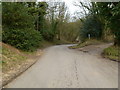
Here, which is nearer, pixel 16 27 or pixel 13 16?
pixel 13 16

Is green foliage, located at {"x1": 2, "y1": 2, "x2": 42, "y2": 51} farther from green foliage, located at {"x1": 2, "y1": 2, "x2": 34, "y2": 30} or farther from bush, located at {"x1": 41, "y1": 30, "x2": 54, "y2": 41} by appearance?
bush, located at {"x1": 41, "y1": 30, "x2": 54, "y2": 41}

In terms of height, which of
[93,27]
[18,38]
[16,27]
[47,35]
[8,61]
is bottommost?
[8,61]

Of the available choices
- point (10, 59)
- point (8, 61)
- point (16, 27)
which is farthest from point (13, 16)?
point (8, 61)

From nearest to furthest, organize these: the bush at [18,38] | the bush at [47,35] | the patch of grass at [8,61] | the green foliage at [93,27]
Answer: the patch of grass at [8,61] < the bush at [18,38] < the green foliage at [93,27] < the bush at [47,35]

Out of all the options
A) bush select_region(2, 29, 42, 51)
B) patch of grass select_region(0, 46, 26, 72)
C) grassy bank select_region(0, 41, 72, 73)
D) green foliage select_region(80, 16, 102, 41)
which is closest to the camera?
patch of grass select_region(0, 46, 26, 72)

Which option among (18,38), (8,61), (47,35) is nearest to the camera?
(8,61)

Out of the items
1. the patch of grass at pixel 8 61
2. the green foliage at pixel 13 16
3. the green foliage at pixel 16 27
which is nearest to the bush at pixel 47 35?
the green foliage at pixel 13 16

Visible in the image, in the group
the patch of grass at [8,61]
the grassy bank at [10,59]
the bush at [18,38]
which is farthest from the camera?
the bush at [18,38]

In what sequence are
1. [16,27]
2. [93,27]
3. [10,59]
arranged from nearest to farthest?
A: [10,59] < [16,27] < [93,27]

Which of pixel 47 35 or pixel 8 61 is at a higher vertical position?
pixel 47 35

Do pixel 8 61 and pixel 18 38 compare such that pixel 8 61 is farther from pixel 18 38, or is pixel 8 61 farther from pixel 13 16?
pixel 13 16

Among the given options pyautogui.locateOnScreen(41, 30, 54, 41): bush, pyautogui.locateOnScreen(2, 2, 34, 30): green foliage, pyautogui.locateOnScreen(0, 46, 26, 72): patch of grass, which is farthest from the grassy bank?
pyautogui.locateOnScreen(41, 30, 54, 41): bush

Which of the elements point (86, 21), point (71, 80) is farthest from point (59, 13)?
point (71, 80)

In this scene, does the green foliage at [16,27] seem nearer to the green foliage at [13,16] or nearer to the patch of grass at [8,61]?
the green foliage at [13,16]
